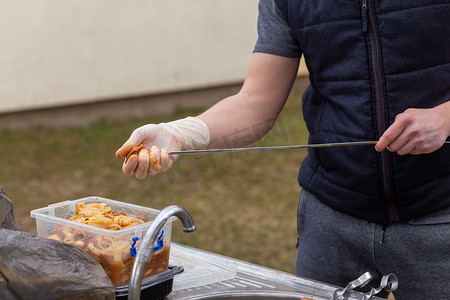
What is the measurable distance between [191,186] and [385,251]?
3.76m

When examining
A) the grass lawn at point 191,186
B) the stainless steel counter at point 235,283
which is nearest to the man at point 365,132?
the stainless steel counter at point 235,283

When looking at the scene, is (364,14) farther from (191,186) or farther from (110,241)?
(191,186)

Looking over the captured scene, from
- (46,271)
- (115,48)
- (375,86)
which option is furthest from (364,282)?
(115,48)

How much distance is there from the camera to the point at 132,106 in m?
6.62

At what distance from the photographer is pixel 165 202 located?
4441 mm

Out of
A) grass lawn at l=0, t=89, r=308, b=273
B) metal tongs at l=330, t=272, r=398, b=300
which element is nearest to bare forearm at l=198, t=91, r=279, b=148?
metal tongs at l=330, t=272, r=398, b=300

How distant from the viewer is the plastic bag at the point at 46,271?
0.89m

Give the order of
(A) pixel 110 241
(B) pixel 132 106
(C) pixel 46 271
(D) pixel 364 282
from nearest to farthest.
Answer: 1. (C) pixel 46 271
2. (A) pixel 110 241
3. (D) pixel 364 282
4. (B) pixel 132 106

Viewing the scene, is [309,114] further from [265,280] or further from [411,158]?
[265,280]

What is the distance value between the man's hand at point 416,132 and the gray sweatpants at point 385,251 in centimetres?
22

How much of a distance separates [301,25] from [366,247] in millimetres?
547

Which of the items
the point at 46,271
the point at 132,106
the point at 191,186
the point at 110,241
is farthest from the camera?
the point at 132,106

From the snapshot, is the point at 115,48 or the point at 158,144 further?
the point at 115,48

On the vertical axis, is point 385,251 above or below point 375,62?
below
